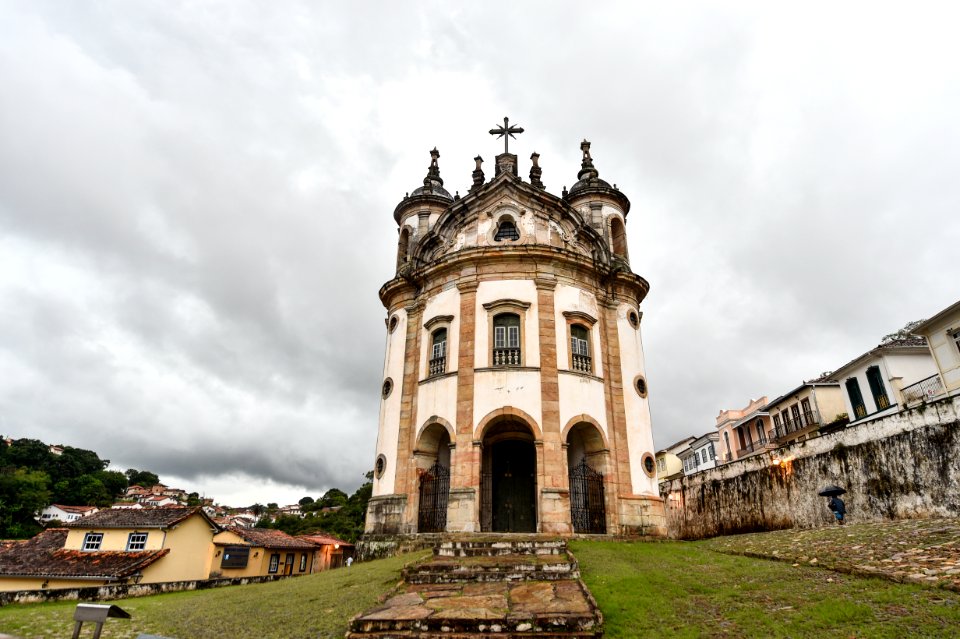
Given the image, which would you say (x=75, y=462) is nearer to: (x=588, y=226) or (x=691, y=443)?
(x=691, y=443)

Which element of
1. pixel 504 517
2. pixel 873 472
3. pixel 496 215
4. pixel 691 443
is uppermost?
pixel 496 215

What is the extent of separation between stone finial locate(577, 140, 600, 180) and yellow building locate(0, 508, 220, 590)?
83.4 ft

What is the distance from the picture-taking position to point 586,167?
77.2ft

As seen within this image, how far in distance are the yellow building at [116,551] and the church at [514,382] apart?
14.7 m

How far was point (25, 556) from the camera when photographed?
25156mm

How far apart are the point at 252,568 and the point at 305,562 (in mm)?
7303

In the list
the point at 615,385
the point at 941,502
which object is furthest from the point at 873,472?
the point at 615,385

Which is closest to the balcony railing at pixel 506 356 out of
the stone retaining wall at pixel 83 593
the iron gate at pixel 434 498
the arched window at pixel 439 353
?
the arched window at pixel 439 353

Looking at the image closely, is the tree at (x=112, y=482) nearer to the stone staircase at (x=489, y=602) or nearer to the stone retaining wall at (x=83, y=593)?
the stone retaining wall at (x=83, y=593)

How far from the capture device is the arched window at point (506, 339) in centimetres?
1659

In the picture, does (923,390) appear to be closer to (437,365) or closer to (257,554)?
(437,365)

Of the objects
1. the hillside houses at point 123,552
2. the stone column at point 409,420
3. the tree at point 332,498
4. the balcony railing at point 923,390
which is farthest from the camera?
the tree at point 332,498

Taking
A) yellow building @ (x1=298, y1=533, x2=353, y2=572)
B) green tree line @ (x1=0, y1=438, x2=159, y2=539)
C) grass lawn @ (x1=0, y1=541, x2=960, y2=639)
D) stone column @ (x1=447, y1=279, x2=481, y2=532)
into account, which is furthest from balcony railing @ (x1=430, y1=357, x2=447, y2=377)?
green tree line @ (x1=0, y1=438, x2=159, y2=539)

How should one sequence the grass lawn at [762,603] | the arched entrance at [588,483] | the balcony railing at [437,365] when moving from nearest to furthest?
the grass lawn at [762,603]
the arched entrance at [588,483]
the balcony railing at [437,365]
